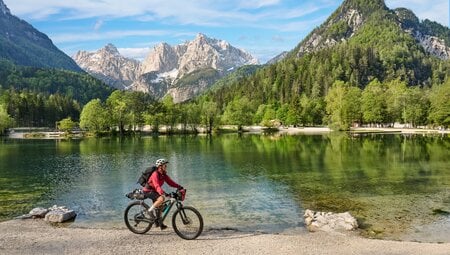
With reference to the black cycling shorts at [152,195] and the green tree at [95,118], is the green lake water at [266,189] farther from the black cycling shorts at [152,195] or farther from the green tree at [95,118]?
the green tree at [95,118]

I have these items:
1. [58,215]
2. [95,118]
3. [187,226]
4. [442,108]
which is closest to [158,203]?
[187,226]

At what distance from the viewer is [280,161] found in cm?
7488

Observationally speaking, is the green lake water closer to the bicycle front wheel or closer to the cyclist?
the bicycle front wheel

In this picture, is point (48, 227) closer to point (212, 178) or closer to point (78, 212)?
point (78, 212)

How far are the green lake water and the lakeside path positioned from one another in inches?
183

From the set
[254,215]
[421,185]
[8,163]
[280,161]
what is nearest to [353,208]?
[254,215]

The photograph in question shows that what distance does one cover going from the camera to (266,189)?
4612 cm

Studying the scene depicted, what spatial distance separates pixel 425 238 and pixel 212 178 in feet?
104

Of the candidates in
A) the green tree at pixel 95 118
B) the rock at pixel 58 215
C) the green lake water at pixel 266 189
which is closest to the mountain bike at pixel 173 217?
the green lake water at pixel 266 189

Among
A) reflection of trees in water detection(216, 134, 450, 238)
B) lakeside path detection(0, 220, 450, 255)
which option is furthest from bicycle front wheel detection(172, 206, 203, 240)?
reflection of trees in water detection(216, 134, 450, 238)

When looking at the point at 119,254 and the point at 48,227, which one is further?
the point at 48,227

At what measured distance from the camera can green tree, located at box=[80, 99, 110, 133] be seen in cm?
18750

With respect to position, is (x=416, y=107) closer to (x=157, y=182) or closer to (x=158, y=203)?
(x=158, y=203)

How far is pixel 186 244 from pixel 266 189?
25206mm
